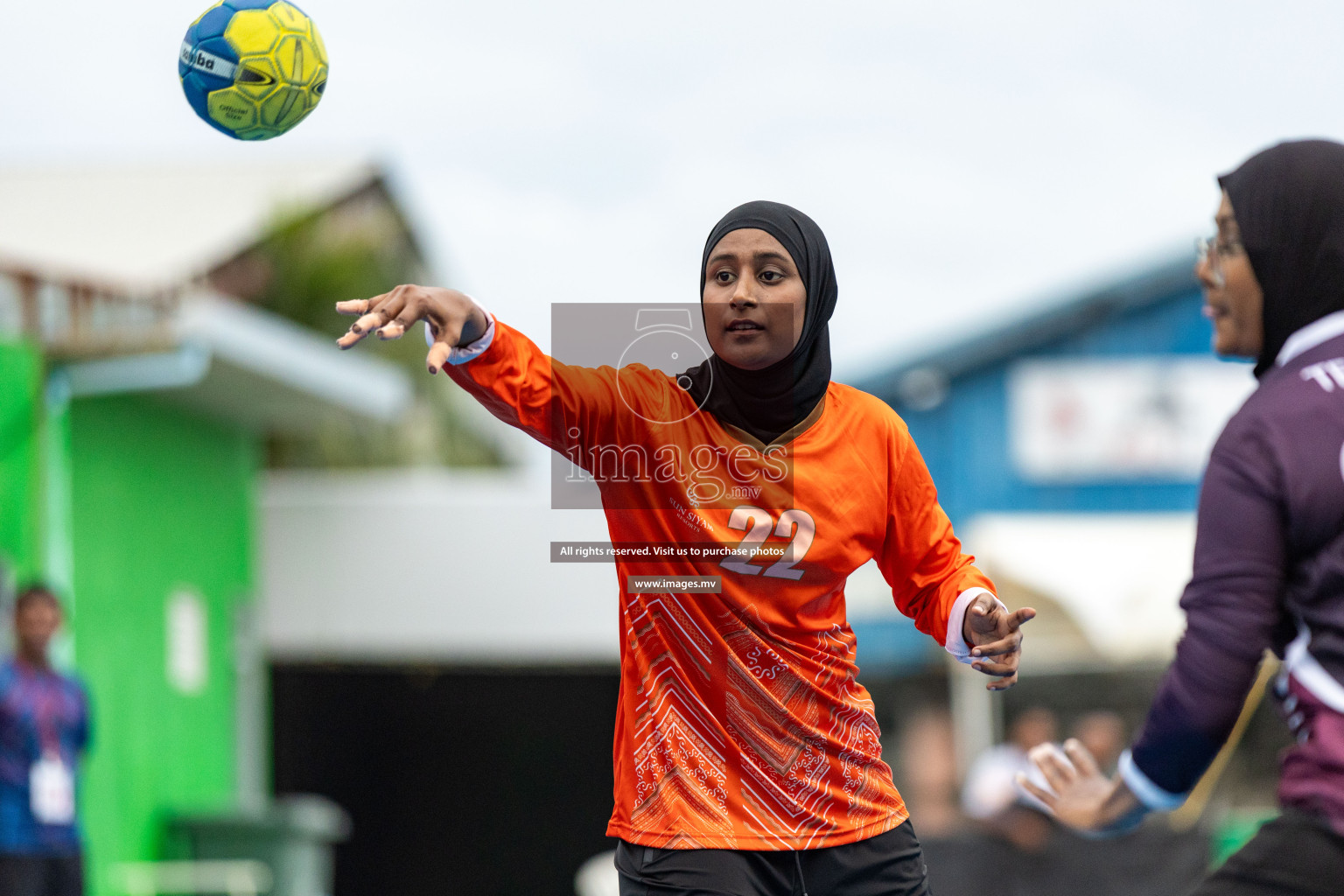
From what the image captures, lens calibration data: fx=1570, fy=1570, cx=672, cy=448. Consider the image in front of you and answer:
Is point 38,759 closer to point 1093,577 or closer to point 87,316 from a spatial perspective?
point 87,316

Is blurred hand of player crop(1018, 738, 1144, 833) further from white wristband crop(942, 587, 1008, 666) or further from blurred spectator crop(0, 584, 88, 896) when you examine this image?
blurred spectator crop(0, 584, 88, 896)

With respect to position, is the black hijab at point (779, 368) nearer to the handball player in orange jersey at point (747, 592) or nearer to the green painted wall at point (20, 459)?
the handball player in orange jersey at point (747, 592)

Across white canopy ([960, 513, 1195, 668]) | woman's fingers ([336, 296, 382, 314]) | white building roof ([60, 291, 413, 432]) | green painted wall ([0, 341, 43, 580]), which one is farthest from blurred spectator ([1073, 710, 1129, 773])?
woman's fingers ([336, 296, 382, 314])

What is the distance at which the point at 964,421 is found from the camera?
1652 cm

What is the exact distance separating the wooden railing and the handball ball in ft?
22.4

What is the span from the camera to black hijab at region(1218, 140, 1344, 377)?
9.50 ft

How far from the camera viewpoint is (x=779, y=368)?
3795 mm

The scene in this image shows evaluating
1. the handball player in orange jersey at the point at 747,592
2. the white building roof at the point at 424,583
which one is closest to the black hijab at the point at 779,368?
the handball player in orange jersey at the point at 747,592

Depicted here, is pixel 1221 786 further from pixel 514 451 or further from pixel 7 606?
pixel 514 451

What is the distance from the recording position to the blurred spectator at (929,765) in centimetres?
1348

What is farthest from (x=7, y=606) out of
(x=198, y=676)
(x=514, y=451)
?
(x=514, y=451)

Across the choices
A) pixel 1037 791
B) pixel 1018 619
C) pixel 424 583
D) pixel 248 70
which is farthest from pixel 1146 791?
pixel 424 583

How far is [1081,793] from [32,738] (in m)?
6.51

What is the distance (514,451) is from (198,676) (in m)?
15.2
